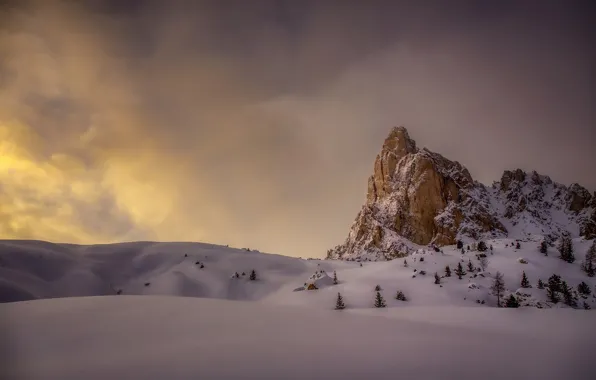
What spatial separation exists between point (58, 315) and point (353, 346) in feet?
25.2

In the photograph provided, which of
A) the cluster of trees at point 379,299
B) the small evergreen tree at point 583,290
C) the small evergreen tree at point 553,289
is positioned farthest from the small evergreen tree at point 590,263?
the cluster of trees at point 379,299

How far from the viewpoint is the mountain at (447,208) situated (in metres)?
81.9

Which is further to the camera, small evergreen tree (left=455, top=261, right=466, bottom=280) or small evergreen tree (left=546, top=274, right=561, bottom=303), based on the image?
small evergreen tree (left=455, top=261, right=466, bottom=280)

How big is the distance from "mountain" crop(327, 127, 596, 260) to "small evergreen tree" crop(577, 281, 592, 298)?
1888 inches

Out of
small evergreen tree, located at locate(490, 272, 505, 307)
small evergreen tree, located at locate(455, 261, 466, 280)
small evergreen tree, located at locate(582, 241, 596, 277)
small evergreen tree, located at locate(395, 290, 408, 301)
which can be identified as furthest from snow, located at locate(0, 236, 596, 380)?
small evergreen tree, located at locate(582, 241, 596, 277)

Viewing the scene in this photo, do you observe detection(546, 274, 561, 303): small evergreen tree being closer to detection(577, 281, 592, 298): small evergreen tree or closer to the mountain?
detection(577, 281, 592, 298): small evergreen tree

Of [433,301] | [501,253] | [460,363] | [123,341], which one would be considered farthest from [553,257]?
[123,341]

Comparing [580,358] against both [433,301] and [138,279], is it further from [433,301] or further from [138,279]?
[138,279]

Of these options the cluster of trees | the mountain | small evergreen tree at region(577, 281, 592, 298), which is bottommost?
the cluster of trees

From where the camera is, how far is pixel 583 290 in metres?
24.3

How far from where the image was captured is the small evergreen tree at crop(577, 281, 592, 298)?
78.6ft

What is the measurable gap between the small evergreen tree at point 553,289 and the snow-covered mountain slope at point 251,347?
17.9 metres

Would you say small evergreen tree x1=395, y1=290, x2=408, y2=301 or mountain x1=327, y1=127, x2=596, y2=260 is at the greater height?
mountain x1=327, y1=127, x2=596, y2=260

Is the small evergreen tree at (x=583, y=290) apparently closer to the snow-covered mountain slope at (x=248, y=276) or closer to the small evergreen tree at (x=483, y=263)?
the snow-covered mountain slope at (x=248, y=276)
